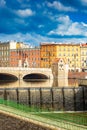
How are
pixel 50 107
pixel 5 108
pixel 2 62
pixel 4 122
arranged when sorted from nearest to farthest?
pixel 4 122 < pixel 5 108 < pixel 50 107 < pixel 2 62

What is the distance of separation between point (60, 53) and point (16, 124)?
140713 millimetres

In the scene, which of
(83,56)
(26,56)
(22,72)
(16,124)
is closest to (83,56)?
(83,56)

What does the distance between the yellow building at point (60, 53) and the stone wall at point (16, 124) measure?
136 metres

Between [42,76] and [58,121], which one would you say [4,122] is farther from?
[42,76]

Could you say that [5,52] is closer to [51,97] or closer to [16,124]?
[51,97]

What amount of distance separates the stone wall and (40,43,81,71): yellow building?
135984 millimetres

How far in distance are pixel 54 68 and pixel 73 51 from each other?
33.8 m

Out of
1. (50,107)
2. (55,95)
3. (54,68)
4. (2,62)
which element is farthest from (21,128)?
(2,62)

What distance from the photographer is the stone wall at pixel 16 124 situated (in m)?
25.0

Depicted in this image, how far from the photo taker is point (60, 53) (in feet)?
547

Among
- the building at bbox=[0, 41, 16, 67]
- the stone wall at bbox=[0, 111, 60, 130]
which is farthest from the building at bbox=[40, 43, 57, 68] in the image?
the stone wall at bbox=[0, 111, 60, 130]

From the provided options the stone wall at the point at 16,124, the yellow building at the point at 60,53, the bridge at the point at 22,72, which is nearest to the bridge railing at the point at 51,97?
the stone wall at the point at 16,124

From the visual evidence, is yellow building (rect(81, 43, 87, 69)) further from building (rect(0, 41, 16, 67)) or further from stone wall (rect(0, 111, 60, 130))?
stone wall (rect(0, 111, 60, 130))

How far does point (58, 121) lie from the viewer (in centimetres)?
2502
